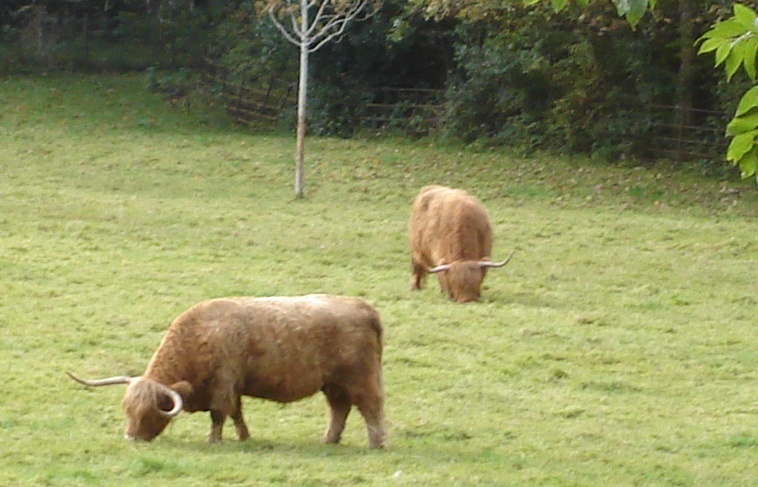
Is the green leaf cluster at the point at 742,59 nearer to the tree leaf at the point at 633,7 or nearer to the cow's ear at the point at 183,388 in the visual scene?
the tree leaf at the point at 633,7

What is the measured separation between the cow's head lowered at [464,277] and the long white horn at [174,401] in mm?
7358

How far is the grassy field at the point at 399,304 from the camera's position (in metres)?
9.22

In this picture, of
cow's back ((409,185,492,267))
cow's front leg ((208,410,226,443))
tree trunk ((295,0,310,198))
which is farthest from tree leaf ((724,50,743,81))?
tree trunk ((295,0,310,198))

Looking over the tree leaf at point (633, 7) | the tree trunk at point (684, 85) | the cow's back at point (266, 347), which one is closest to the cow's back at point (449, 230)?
the cow's back at point (266, 347)

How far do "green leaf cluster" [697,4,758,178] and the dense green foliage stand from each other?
22467 millimetres

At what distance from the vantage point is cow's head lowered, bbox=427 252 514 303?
15.9m

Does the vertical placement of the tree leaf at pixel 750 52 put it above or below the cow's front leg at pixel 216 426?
above

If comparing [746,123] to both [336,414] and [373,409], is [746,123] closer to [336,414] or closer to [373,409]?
[373,409]

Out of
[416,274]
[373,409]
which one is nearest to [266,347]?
[373,409]

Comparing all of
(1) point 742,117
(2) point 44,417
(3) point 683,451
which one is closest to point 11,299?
(2) point 44,417

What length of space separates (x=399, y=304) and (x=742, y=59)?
11565 mm

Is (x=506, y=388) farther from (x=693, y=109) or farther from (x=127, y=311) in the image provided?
(x=693, y=109)

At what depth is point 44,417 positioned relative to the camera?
997 centimetres

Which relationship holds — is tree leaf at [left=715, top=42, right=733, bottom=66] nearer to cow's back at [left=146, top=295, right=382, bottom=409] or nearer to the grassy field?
the grassy field
